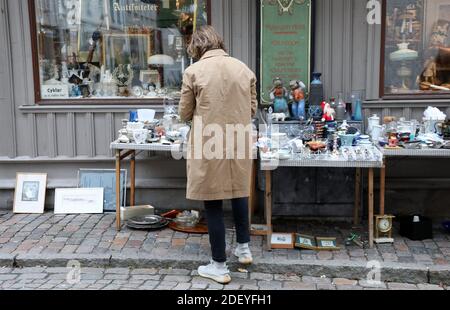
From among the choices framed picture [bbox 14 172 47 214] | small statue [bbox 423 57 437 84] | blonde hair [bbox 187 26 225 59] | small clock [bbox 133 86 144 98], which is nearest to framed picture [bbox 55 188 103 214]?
framed picture [bbox 14 172 47 214]

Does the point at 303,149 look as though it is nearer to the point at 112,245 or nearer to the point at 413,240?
the point at 413,240

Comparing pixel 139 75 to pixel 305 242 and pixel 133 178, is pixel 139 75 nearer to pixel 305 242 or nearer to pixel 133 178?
pixel 133 178

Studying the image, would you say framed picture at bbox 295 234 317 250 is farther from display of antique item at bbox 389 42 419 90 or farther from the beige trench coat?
display of antique item at bbox 389 42 419 90

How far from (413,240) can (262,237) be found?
4.20 ft

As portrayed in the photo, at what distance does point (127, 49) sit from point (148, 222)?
182 cm

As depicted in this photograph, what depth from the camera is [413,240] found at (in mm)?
4988

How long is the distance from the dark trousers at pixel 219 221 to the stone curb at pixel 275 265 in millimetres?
299

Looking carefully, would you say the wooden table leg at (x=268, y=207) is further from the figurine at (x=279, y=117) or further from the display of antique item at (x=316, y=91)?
the display of antique item at (x=316, y=91)

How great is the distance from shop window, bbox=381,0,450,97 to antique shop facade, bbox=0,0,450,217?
1 cm

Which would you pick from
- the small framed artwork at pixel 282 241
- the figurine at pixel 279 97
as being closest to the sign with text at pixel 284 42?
the figurine at pixel 279 97

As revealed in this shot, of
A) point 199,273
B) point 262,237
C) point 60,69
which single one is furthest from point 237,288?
point 60,69

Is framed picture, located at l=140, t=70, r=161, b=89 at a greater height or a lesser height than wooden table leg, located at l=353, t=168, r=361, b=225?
greater

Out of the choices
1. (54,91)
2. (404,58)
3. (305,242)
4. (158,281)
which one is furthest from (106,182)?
(404,58)

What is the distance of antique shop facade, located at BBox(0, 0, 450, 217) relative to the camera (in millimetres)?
5578
